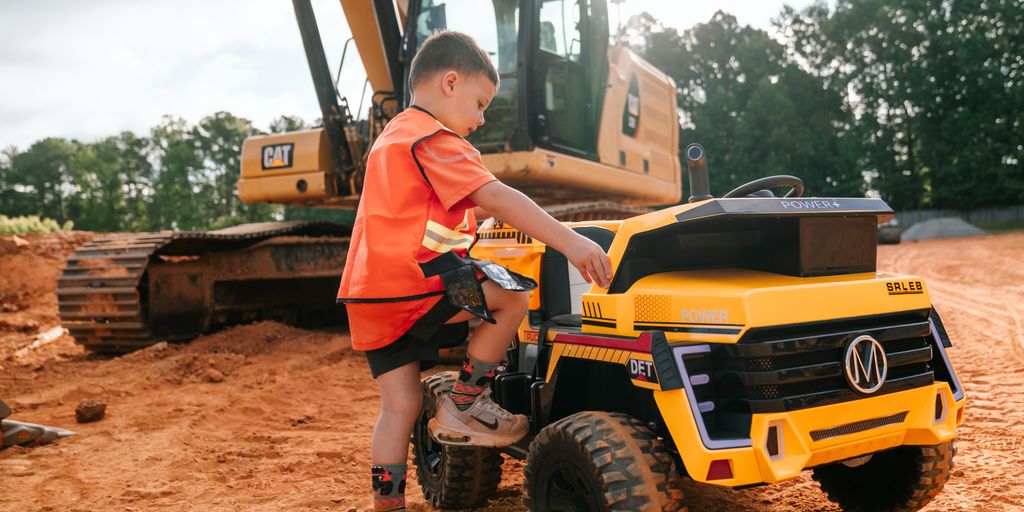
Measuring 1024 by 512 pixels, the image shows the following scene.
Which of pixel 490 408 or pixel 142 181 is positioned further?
pixel 142 181

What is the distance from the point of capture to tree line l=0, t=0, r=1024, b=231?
99.5 ft

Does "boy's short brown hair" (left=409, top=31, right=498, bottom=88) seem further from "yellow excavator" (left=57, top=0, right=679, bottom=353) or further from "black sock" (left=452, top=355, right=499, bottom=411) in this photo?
"yellow excavator" (left=57, top=0, right=679, bottom=353)

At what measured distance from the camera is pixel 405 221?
236cm

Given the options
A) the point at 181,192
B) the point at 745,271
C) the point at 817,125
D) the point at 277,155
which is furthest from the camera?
the point at 181,192

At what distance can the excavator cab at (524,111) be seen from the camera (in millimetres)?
6973

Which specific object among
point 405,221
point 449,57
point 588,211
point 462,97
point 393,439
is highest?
point 449,57

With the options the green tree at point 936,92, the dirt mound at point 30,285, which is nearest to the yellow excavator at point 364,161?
the dirt mound at point 30,285

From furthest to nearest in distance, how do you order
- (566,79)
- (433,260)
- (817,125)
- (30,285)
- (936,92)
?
(817,125), (936,92), (30,285), (566,79), (433,260)

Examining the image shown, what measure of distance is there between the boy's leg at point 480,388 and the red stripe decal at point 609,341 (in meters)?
0.23

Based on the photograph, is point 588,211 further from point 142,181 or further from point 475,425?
point 142,181

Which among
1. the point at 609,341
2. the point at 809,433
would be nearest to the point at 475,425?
the point at 609,341

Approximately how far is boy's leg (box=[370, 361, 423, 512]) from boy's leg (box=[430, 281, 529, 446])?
0.12 m

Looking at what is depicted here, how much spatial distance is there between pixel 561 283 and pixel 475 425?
0.92 m

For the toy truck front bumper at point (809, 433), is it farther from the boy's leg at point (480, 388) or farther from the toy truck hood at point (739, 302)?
the boy's leg at point (480, 388)
